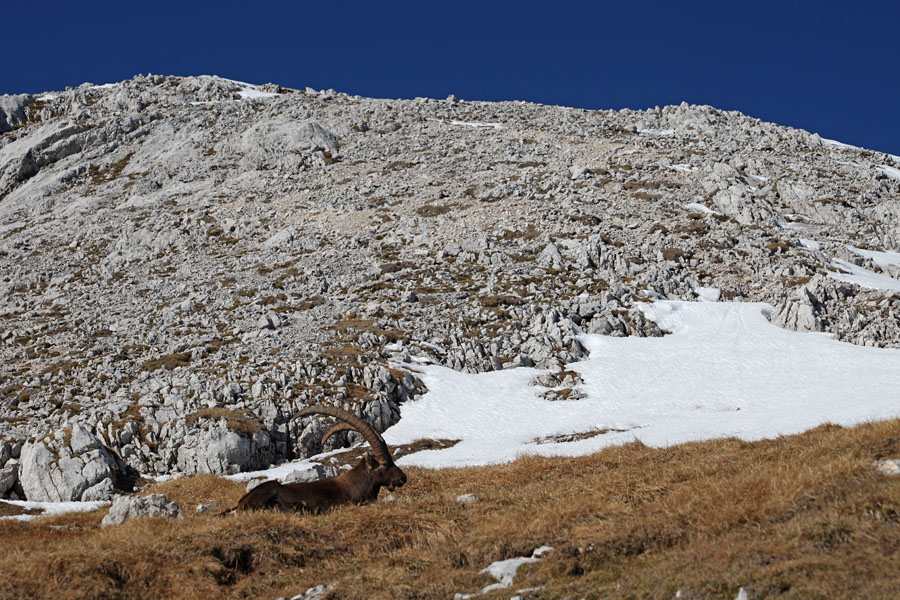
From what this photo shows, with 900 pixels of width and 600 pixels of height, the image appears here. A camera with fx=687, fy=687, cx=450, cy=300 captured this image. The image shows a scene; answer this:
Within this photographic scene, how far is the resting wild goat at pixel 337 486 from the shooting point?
13602mm

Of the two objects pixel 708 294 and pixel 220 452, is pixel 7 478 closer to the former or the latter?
pixel 220 452

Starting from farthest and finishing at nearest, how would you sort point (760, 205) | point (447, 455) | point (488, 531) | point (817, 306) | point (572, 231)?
point (760, 205) → point (572, 231) → point (817, 306) → point (447, 455) → point (488, 531)

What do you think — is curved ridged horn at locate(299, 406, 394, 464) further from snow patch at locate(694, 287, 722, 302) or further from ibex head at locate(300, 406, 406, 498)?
snow patch at locate(694, 287, 722, 302)

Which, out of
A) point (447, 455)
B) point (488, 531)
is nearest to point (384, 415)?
point (447, 455)

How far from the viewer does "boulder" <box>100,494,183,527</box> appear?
13465mm

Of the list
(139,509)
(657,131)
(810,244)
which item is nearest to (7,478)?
(139,509)

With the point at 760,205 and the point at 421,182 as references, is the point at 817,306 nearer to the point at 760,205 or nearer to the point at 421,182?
the point at 760,205

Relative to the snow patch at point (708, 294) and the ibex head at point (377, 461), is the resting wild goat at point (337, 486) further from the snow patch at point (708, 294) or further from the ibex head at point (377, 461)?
the snow patch at point (708, 294)

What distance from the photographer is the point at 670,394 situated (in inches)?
1532

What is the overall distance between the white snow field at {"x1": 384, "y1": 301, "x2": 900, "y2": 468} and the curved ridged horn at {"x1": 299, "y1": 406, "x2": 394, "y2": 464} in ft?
45.2

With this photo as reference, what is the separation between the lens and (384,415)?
3606 cm

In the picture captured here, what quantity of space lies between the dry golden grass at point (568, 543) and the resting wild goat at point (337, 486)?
2.19 feet

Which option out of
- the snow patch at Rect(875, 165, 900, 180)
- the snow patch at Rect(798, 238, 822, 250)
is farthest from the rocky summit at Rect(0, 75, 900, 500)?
the snow patch at Rect(798, 238, 822, 250)

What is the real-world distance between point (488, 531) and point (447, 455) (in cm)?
2050
